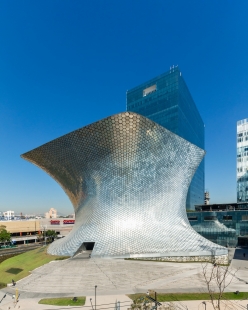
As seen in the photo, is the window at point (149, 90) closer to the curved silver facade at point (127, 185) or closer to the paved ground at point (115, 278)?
the curved silver facade at point (127, 185)

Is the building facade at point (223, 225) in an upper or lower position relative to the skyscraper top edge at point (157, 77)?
lower

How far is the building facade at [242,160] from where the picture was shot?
6750 centimetres

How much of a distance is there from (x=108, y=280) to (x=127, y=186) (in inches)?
487

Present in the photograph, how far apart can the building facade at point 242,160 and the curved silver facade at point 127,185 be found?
43.2m

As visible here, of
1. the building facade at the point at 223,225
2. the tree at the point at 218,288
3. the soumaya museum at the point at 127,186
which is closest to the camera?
the tree at the point at 218,288

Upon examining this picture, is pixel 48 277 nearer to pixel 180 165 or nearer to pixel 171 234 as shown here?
pixel 171 234

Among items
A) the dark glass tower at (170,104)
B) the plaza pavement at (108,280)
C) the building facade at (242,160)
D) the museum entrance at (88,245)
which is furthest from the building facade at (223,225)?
the museum entrance at (88,245)

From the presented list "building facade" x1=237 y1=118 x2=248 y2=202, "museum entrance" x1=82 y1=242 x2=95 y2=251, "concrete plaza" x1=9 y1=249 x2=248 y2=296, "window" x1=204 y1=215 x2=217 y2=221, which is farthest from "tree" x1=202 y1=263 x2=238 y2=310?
"building facade" x1=237 y1=118 x2=248 y2=202

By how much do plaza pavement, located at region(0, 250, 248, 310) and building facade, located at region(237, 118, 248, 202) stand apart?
4893cm

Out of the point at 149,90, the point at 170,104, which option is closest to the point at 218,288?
the point at 170,104

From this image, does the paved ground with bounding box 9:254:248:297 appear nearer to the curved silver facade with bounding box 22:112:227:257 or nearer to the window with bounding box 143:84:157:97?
the curved silver facade with bounding box 22:112:227:257

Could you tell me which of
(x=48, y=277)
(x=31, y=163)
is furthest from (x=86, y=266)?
(x=31, y=163)

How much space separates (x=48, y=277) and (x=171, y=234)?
13817mm

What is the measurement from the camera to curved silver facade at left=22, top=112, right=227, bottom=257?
2583 cm
